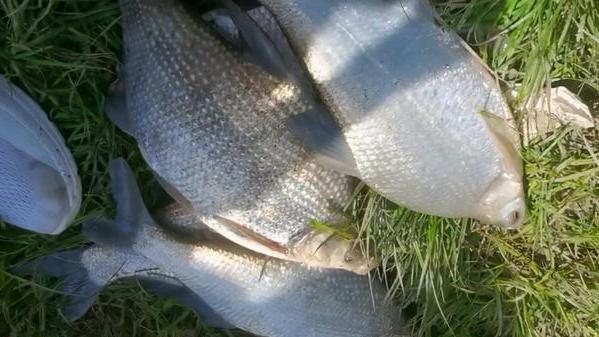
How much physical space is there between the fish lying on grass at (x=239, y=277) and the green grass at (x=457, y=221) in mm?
126

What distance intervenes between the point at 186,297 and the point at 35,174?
69 centimetres

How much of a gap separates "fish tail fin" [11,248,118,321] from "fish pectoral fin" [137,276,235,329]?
0.56 ft

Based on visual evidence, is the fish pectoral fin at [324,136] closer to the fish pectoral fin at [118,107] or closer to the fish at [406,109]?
the fish at [406,109]

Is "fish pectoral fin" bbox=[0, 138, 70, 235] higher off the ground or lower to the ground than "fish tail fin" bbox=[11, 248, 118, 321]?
higher

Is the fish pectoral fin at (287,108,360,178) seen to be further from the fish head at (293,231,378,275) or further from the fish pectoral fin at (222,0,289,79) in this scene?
the fish head at (293,231,378,275)

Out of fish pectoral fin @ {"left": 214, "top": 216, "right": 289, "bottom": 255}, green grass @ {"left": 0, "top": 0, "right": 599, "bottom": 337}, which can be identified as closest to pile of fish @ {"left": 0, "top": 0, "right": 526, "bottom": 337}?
fish pectoral fin @ {"left": 214, "top": 216, "right": 289, "bottom": 255}

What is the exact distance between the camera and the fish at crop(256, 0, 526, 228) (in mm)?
2057

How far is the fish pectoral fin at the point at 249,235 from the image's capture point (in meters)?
2.32

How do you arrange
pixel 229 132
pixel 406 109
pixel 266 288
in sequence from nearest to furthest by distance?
pixel 406 109 < pixel 229 132 < pixel 266 288

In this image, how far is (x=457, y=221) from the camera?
239cm

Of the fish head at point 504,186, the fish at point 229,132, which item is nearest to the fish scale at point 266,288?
the fish at point 229,132

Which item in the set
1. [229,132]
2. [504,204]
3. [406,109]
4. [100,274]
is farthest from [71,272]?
[504,204]

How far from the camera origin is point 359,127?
2.16 m

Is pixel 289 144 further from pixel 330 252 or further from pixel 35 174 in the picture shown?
pixel 35 174
